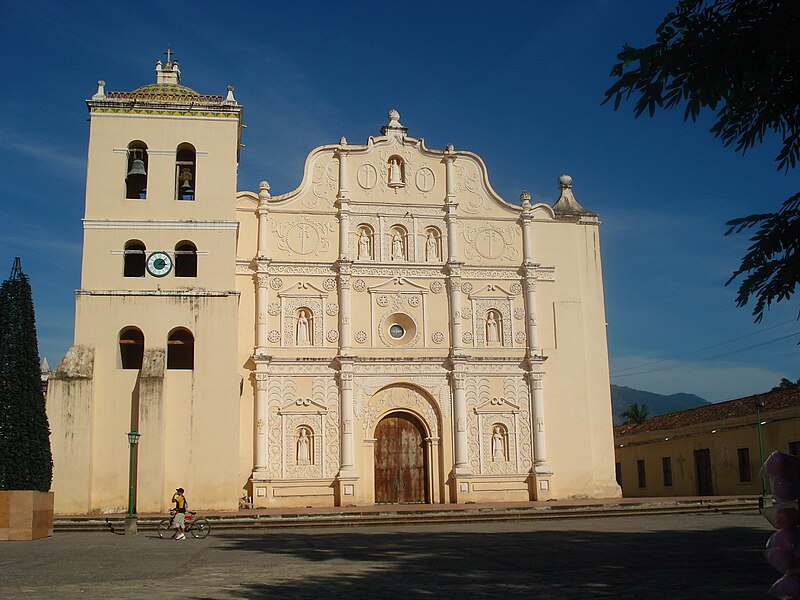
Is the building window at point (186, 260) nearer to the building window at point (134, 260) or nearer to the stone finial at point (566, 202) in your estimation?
the building window at point (134, 260)

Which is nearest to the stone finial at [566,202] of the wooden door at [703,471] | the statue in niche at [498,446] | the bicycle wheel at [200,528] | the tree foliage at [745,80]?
the statue in niche at [498,446]

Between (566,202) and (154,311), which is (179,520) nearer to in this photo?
(154,311)

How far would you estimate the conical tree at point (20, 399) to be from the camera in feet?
56.6

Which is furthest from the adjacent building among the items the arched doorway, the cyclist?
the cyclist

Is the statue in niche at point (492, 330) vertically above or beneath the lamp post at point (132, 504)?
above

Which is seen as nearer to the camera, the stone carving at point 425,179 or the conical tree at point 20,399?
the conical tree at point 20,399

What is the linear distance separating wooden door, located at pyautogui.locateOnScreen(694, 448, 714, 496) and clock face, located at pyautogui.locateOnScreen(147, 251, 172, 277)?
20579mm

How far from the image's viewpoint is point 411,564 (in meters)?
11.7

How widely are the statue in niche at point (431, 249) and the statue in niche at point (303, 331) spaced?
14.4 ft

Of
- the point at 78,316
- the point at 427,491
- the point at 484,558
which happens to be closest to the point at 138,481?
the point at 78,316

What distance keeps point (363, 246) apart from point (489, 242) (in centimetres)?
411

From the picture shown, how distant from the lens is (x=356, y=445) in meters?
26.2

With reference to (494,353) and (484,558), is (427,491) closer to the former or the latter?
(494,353)

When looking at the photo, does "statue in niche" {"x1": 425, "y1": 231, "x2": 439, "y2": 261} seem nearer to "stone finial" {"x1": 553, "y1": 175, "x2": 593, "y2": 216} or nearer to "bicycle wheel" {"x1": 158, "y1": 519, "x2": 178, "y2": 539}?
"stone finial" {"x1": 553, "y1": 175, "x2": 593, "y2": 216}
